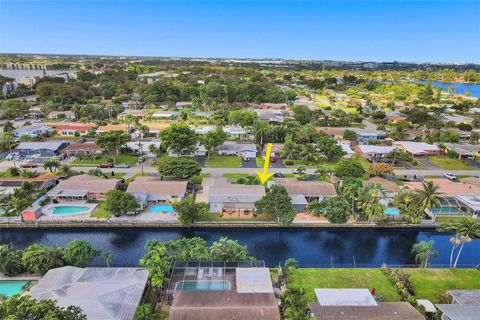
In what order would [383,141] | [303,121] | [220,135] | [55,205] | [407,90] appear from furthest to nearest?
1. [407,90]
2. [303,121]
3. [383,141]
4. [220,135]
5. [55,205]

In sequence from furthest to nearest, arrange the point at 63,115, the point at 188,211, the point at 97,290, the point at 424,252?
the point at 63,115 → the point at 188,211 → the point at 424,252 → the point at 97,290

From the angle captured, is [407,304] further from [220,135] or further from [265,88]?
[265,88]

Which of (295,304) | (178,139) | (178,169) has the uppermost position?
(178,139)

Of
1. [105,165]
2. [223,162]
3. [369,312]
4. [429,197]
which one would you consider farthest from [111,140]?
[429,197]

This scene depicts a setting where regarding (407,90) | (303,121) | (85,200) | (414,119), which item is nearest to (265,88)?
(303,121)

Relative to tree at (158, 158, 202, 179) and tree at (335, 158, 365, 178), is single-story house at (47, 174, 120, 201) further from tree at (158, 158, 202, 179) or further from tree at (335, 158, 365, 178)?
tree at (335, 158, 365, 178)

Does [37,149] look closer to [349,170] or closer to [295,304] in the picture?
[349,170]
